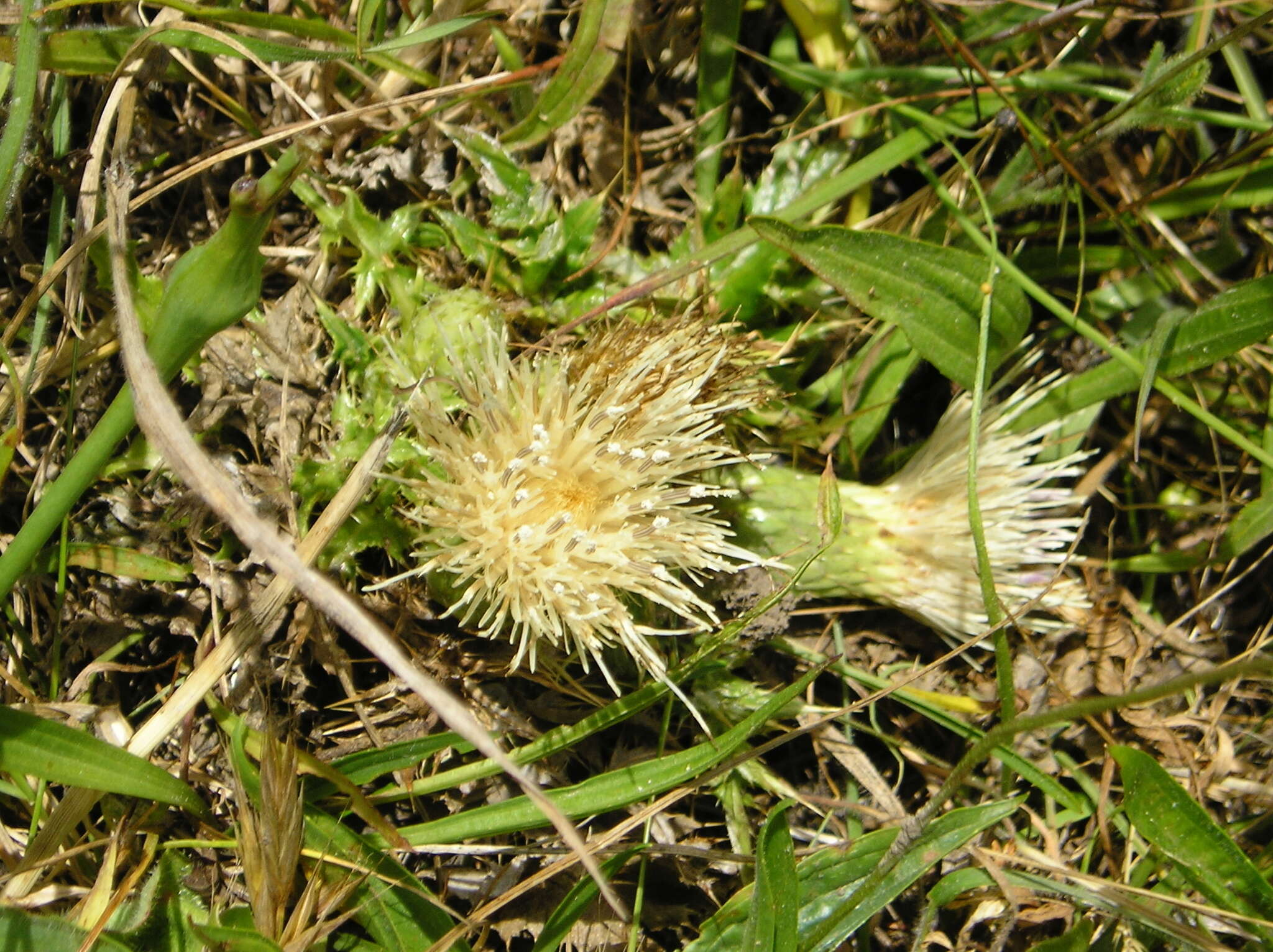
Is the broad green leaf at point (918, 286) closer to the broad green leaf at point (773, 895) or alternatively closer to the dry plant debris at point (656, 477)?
the dry plant debris at point (656, 477)

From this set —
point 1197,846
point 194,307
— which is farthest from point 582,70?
point 1197,846

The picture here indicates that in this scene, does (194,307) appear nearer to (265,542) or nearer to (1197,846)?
(265,542)

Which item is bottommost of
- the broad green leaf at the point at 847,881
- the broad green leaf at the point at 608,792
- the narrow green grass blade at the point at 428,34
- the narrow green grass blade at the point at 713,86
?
the broad green leaf at the point at 847,881

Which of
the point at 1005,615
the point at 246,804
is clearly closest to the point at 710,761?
the point at 1005,615

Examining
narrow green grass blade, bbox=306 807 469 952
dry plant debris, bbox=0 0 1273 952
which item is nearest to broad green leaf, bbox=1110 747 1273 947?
dry plant debris, bbox=0 0 1273 952

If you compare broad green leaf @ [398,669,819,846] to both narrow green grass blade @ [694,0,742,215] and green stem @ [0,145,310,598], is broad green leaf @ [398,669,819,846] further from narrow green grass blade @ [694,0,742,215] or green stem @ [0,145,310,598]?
narrow green grass blade @ [694,0,742,215]

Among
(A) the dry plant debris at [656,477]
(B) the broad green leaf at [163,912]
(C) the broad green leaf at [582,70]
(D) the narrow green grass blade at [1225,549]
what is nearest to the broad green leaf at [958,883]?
(A) the dry plant debris at [656,477]
